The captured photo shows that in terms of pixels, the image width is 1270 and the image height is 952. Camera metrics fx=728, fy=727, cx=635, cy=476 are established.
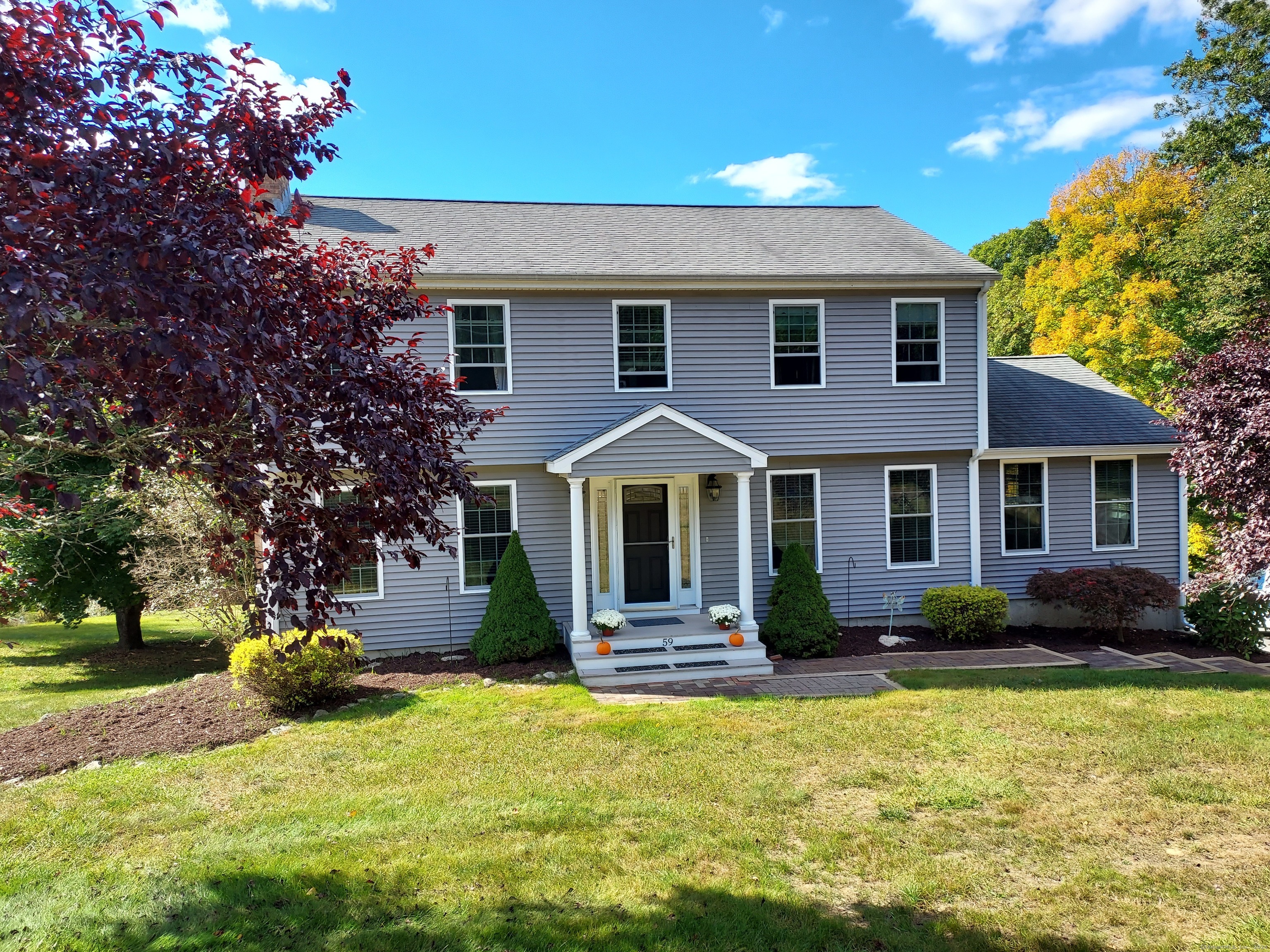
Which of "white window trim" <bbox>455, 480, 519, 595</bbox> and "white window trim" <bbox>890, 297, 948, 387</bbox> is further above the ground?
"white window trim" <bbox>890, 297, 948, 387</bbox>

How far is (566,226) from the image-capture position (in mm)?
13727

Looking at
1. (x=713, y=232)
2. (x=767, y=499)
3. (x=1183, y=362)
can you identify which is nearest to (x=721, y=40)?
(x=713, y=232)

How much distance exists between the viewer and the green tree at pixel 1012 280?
30922 millimetres

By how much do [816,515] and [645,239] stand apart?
587 centimetres

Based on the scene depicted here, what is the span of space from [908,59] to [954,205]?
12370 mm

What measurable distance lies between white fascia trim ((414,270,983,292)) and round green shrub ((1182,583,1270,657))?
6663 mm

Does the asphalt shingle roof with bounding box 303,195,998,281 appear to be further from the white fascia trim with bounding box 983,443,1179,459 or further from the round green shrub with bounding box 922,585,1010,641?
the round green shrub with bounding box 922,585,1010,641

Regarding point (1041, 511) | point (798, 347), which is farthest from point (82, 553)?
point (1041, 511)

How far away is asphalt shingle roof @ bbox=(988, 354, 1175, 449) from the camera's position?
13398mm

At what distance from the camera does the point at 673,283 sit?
39.0ft

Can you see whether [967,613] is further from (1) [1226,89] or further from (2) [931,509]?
(1) [1226,89]

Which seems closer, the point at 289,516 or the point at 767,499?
the point at 289,516

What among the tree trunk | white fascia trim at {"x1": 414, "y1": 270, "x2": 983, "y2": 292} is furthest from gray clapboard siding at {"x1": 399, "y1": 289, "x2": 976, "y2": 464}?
the tree trunk

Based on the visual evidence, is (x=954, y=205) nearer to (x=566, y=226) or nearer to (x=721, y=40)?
(x=721, y=40)
